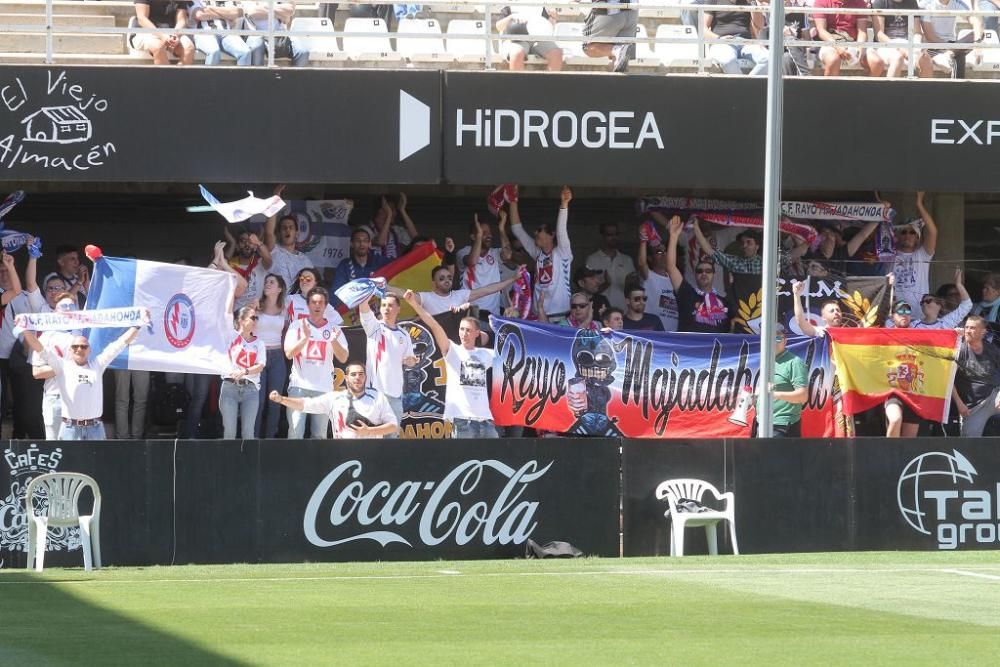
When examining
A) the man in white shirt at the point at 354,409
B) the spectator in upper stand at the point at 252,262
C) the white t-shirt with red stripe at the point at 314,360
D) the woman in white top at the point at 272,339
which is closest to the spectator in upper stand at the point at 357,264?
the spectator in upper stand at the point at 252,262

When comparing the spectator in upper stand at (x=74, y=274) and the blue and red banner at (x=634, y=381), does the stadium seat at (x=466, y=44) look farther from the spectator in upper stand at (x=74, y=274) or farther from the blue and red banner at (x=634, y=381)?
the spectator in upper stand at (x=74, y=274)

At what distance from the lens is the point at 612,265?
62.2 feet

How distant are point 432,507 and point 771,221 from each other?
4.96 meters

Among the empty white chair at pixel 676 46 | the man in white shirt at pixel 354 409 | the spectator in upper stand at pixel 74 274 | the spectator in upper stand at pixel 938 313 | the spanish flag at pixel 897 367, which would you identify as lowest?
the man in white shirt at pixel 354 409

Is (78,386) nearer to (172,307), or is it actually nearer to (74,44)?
(172,307)

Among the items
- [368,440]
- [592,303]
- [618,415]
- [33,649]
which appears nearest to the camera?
[33,649]

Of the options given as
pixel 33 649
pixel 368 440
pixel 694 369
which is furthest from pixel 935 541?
pixel 33 649

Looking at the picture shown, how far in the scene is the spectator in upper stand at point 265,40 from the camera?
58.9 ft

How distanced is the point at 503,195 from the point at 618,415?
345 centimetres

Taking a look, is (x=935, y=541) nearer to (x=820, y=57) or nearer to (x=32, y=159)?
(x=820, y=57)

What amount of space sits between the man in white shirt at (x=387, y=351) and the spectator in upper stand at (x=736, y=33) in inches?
229

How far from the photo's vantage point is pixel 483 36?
1756 cm

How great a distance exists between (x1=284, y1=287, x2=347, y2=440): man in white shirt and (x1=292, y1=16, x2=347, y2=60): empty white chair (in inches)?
156

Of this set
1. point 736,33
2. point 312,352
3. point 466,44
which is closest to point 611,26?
point 736,33
